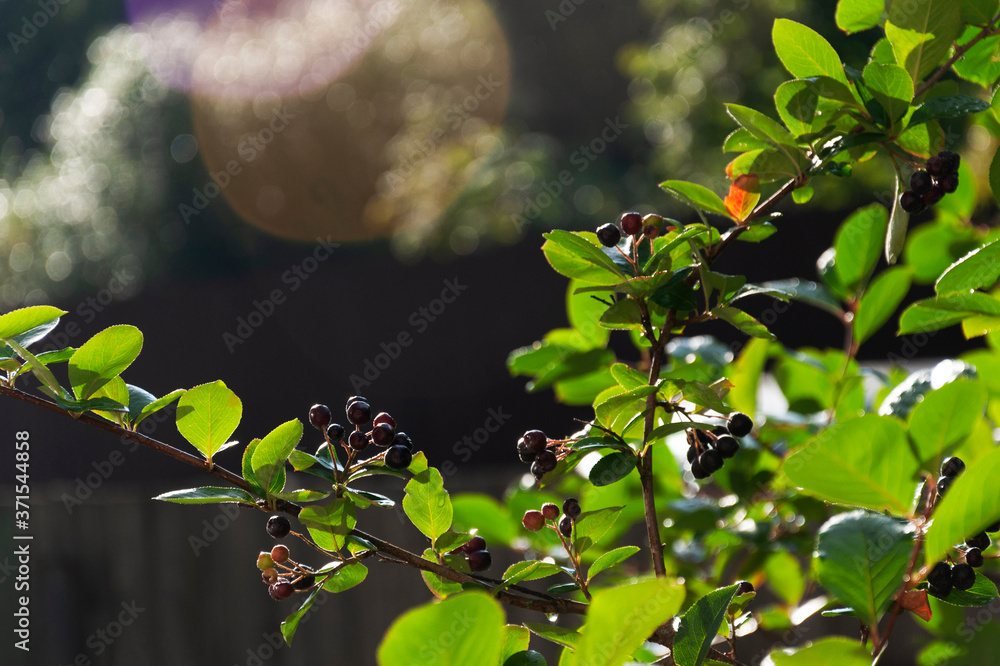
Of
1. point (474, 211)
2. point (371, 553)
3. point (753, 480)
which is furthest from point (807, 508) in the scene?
point (474, 211)

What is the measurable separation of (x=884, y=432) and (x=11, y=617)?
382cm

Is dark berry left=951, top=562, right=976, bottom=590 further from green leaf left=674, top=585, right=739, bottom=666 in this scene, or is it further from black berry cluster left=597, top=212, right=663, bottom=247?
black berry cluster left=597, top=212, right=663, bottom=247

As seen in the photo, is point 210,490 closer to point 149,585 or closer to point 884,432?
point 884,432

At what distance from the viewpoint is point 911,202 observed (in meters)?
0.53

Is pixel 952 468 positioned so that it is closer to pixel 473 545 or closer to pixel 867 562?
pixel 867 562

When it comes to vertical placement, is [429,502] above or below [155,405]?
below

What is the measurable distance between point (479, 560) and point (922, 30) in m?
0.45

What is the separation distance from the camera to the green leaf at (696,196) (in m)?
0.55

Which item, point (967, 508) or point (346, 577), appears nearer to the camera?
point (967, 508)

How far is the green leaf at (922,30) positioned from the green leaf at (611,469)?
0.31 metres
